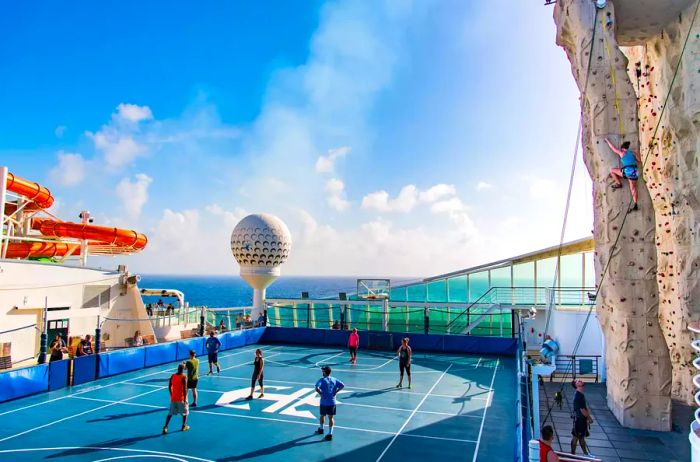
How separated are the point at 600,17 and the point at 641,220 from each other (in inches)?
255

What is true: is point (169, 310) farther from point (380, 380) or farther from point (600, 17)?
point (600, 17)

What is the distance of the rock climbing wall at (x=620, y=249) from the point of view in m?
13.3

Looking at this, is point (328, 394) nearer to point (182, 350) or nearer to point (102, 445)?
point (102, 445)

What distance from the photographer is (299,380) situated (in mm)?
17344

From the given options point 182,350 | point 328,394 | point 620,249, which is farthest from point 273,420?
point 620,249

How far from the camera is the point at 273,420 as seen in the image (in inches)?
494

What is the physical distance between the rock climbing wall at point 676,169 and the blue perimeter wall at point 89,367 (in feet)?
64.0

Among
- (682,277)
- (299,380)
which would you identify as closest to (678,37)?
(682,277)

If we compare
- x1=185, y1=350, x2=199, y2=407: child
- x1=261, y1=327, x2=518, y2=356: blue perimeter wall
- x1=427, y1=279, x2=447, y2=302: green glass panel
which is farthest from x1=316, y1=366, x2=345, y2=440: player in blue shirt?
x1=427, y1=279, x2=447, y2=302: green glass panel

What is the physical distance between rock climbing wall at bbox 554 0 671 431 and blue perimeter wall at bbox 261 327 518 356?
28.4 ft

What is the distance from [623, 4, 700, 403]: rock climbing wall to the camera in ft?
47.5

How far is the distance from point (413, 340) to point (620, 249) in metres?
13.1

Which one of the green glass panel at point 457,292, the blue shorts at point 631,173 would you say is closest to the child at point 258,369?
the blue shorts at point 631,173

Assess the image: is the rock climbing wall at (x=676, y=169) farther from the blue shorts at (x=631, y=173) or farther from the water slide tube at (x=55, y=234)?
the water slide tube at (x=55, y=234)
